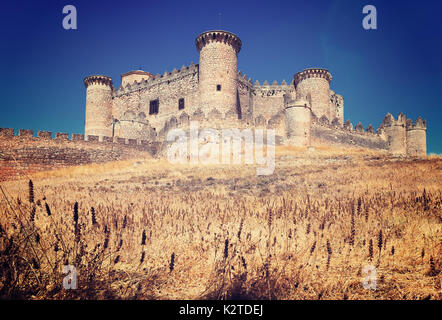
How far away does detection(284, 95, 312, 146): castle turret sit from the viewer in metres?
24.0

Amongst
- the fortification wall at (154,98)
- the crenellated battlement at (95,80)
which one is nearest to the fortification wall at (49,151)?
the fortification wall at (154,98)

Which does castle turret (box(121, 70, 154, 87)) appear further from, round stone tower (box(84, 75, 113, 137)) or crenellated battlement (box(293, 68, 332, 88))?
crenellated battlement (box(293, 68, 332, 88))

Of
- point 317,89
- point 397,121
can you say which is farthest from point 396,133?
point 317,89

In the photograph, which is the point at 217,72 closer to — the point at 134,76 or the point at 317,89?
the point at 317,89

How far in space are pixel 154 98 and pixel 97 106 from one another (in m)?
6.37

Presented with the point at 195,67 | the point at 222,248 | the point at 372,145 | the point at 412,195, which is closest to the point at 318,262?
the point at 222,248

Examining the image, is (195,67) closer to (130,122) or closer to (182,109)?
(182,109)

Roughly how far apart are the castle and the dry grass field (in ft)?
53.3

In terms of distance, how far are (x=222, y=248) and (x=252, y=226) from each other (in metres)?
0.99

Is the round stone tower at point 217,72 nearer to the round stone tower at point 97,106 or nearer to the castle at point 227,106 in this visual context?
the castle at point 227,106

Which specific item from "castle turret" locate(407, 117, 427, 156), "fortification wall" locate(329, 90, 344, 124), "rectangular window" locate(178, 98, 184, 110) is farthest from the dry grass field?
"fortification wall" locate(329, 90, 344, 124)

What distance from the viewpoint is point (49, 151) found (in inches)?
796

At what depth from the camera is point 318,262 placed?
4293 millimetres

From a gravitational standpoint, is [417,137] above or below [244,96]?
below
